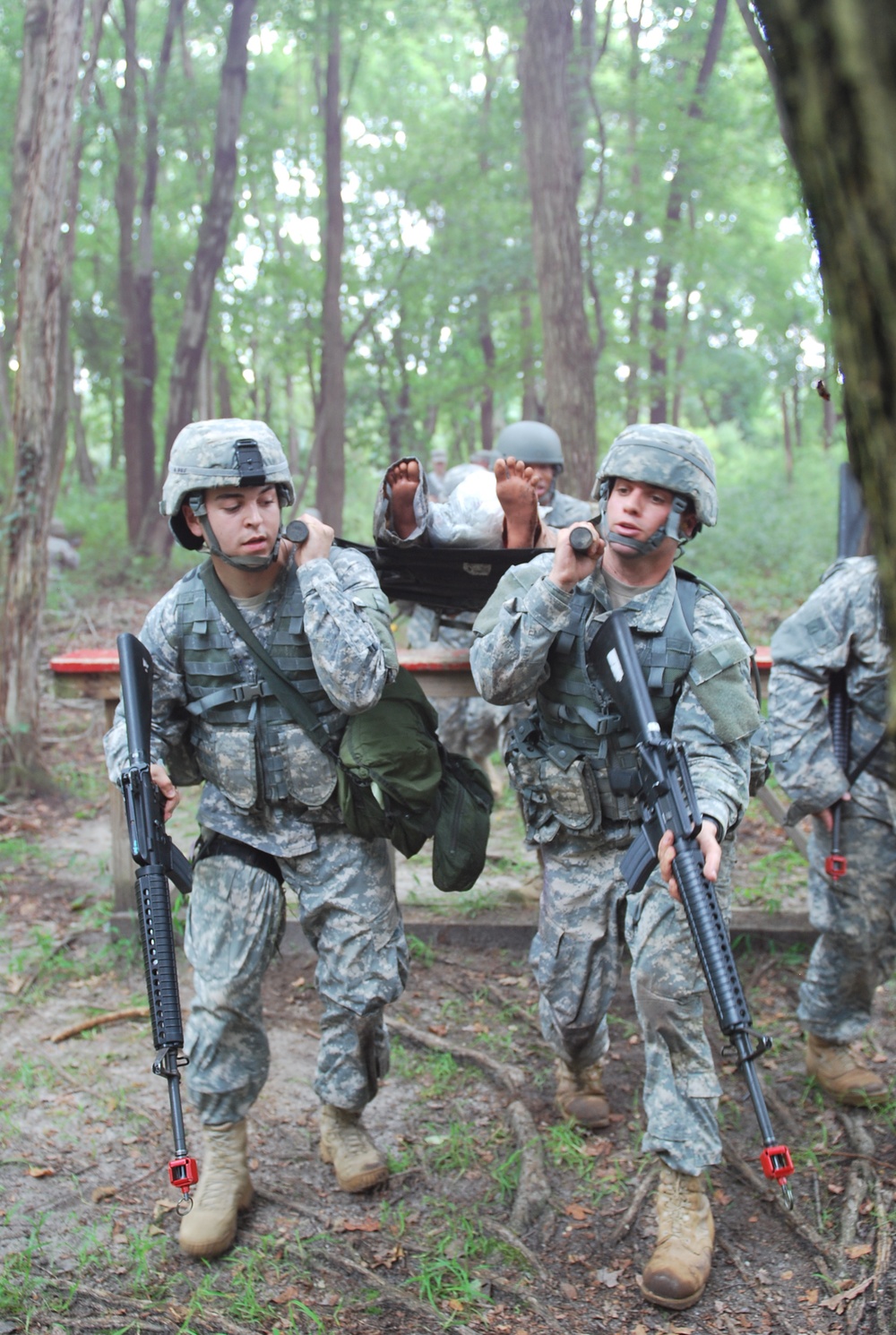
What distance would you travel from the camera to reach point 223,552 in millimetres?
3576

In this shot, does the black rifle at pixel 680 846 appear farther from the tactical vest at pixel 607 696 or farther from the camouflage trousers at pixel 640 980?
the camouflage trousers at pixel 640 980

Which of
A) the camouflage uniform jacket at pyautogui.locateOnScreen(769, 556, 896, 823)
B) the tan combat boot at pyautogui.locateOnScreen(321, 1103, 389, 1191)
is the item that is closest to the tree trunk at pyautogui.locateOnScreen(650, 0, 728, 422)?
the camouflage uniform jacket at pyautogui.locateOnScreen(769, 556, 896, 823)

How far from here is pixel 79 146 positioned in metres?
16.1

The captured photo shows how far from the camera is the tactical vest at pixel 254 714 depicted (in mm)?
3568

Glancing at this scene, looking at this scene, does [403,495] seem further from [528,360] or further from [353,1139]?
[528,360]

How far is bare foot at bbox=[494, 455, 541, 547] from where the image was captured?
4.20m

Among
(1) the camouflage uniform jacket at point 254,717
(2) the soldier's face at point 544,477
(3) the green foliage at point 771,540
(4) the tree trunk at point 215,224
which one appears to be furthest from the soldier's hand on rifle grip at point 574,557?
(4) the tree trunk at point 215,224

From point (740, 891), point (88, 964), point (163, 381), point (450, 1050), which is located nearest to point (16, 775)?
point (88, 964)

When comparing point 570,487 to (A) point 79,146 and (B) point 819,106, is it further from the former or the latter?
(A) point 79,146

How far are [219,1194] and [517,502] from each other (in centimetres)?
258

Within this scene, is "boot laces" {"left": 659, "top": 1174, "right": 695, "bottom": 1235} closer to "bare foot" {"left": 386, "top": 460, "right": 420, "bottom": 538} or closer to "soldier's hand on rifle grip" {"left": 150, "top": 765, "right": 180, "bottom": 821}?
"soldier's hand on rifle grip" {"left": 150, "top": 765, "right": 180, "bottom": 821}

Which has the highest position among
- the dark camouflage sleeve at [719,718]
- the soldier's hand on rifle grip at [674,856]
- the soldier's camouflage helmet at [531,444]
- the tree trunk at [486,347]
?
the tree trunk at [486,347]

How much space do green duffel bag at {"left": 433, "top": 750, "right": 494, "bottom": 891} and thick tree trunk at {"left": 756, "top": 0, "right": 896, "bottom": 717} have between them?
2.57 m

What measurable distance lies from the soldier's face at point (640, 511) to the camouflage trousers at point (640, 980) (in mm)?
1016
